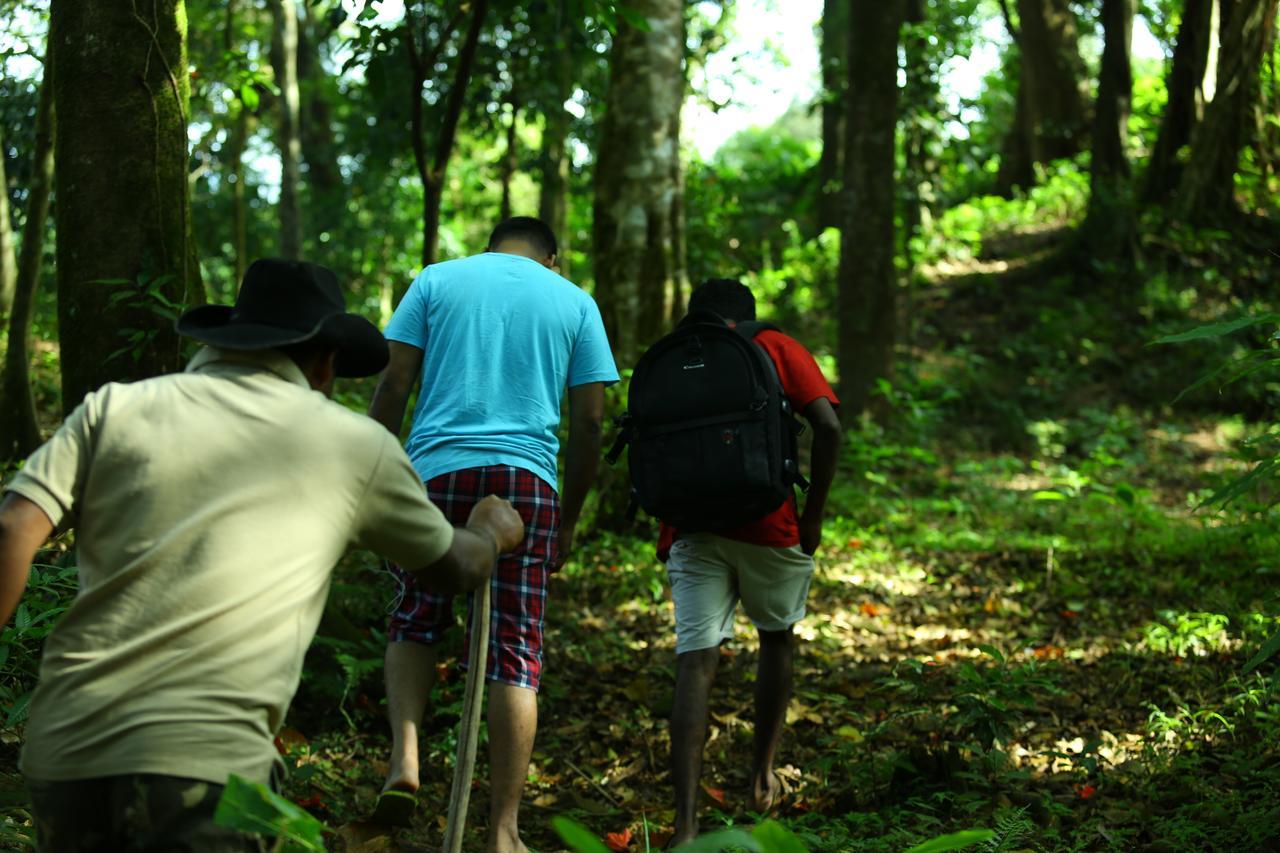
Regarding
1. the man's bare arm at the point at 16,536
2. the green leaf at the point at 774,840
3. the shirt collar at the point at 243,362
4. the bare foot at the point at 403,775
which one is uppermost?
the shirt collar at the point at 243,362

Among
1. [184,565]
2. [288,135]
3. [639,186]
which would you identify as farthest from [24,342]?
[288,135]

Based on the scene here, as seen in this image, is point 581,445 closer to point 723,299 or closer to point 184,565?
point 723,299

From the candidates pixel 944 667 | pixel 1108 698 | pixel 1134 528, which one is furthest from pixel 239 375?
pixel 1134 528

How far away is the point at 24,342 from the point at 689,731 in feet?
17.2

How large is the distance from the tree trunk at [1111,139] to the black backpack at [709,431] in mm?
13381

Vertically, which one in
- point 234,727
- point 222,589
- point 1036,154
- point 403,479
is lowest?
point 234,727

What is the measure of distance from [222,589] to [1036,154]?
21069 mm

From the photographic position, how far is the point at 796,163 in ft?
83.5

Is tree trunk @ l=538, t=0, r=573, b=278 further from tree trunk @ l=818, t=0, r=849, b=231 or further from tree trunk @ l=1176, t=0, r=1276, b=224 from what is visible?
tree trunk @ l=1176, t=0, r=1276, b=224

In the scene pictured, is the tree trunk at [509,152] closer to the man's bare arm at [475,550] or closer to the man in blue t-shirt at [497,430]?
the man in blue t-shirt at [497,430]

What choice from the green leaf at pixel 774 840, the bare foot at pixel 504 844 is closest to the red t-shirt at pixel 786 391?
the bare foot at pixel 504 844

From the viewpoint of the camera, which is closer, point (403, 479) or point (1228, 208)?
point (403, 479)

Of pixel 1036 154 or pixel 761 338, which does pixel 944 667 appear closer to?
pixel 761 338

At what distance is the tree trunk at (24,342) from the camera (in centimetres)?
739
